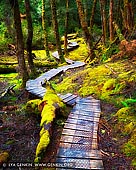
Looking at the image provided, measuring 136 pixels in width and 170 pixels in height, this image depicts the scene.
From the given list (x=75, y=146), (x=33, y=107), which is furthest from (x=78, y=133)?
(x=33, y=107)

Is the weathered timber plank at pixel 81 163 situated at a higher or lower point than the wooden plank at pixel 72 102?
higher

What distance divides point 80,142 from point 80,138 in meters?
0.18

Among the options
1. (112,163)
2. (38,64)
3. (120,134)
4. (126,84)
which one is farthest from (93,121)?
(38,64)

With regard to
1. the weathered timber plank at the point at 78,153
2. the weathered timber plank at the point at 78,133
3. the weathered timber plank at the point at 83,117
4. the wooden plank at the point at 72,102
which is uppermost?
the weathered timber plank at the point at 78,153

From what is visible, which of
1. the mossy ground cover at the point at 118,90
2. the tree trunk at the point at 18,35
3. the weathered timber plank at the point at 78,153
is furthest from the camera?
the tree trunk at the point at 18,35

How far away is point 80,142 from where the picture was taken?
Result: 543 cm

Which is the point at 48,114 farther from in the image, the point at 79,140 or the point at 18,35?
the point at 18,35

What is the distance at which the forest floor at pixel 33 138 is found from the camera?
5188 mm

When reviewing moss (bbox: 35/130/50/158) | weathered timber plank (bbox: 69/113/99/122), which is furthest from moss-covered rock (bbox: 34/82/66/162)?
weathered timber plank (bbox: 69/113/99/122)

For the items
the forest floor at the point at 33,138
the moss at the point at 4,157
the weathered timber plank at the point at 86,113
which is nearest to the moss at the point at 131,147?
the forest floor at the point at 33,138

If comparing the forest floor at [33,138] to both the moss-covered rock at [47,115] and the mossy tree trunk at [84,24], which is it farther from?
the mossy tree trunk at [84,24]

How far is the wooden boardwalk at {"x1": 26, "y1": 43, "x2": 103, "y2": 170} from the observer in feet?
15.3

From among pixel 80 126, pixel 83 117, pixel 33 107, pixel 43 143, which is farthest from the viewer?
pixel 33 107

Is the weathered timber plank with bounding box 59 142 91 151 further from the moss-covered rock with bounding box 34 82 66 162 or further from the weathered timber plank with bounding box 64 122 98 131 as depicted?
the weathered timber plank with bounding box 64 122 98 131
